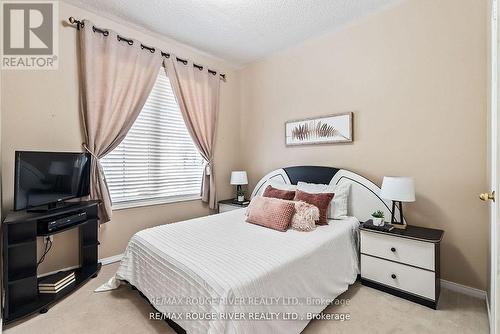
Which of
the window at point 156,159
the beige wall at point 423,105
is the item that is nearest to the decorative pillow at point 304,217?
the beige wall at point 423,105

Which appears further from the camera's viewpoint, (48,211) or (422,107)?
(422,107)

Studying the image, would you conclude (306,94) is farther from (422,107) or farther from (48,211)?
(48,211)

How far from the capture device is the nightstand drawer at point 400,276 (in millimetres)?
2029

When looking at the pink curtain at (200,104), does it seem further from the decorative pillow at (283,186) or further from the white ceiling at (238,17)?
the decorative pillow at (283,186)

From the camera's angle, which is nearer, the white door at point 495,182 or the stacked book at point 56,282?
the white door at point 495,182

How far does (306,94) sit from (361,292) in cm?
252

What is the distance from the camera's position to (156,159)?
338 cm

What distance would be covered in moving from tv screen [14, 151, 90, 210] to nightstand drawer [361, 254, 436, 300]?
3046mm

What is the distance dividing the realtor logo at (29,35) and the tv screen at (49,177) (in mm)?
979

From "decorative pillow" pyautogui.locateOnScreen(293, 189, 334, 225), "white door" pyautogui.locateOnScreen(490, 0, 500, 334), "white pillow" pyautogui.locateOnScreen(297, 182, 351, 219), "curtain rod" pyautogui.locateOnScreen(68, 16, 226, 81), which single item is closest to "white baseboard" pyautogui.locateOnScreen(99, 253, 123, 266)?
"decorative pillow" pyautogui.locateOnScreen(293, 189, 334, 225)

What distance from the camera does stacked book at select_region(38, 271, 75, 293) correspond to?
7.06 feet

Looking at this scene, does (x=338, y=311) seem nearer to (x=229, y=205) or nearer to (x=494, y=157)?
(x=494, y=157)

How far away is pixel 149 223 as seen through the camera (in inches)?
130

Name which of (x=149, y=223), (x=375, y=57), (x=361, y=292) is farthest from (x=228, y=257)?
(x=375, y=57)
